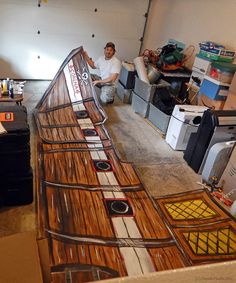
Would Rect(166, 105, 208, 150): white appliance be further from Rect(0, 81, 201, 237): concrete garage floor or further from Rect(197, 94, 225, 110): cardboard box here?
Rect(197, 94, 225, 110): cardboard box

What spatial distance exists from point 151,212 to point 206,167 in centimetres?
88

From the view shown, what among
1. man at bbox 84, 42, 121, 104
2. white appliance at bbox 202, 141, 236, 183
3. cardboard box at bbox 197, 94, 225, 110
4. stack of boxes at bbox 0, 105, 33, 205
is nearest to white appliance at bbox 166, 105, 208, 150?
cardboard box at bbox 197, 94, 225, 110

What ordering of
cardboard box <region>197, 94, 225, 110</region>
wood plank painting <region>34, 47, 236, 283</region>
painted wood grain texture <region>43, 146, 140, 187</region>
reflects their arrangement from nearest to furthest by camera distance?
1. wood plank painting <region>34, 47, 236, 283</region>
2. painted wood grain texture <region>43, 146, 140, 187</region>
3. cardboard box <region>197, 94, 225, 110</region>

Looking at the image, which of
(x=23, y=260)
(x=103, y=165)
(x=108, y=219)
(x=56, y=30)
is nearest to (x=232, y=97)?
(x=103, y=165)

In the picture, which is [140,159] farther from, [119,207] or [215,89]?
[215,89]

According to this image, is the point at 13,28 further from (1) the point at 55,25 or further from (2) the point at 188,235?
(2) the point at 188,235

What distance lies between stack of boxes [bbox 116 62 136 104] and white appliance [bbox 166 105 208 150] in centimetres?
134

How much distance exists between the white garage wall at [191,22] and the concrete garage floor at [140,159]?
1620mm

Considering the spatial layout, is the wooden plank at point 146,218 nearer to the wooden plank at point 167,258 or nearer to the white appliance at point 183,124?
the wooden plank at point 167,258

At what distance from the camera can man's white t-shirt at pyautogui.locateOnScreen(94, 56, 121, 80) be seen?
149 inches

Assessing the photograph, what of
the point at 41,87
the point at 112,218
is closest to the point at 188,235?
the point at 112,218

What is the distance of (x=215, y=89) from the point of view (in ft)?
10.8

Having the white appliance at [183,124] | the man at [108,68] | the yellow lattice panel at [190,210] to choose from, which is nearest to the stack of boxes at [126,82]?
the man at [108,68]

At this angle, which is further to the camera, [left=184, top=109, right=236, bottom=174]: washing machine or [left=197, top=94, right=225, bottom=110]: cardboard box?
[left=197, top=94, right=225, bottom=110]: cardboard box
